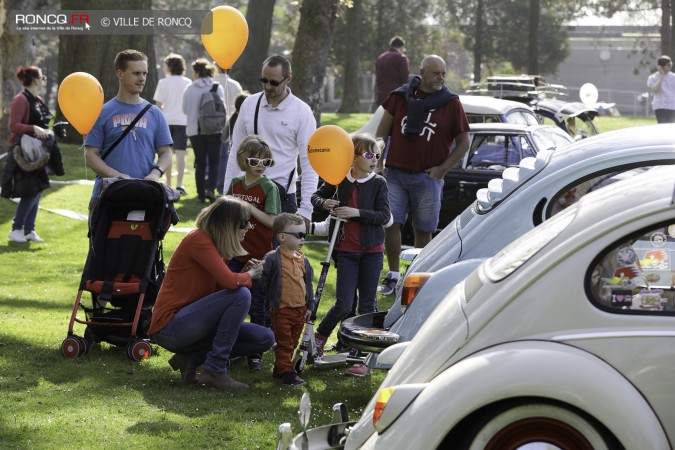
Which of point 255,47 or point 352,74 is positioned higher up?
point 255,47

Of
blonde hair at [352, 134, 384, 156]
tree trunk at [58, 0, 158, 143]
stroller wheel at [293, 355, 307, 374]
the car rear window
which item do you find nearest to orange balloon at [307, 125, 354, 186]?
blonde hair at [352, 134, 384, 156]

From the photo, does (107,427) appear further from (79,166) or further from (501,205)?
(79,166)

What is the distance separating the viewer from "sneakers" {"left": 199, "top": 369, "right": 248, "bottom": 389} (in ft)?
25.2

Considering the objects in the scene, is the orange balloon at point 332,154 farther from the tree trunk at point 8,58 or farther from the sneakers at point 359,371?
the tree trunk at point 8,58

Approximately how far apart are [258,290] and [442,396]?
4.00 m

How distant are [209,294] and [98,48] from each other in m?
15.7

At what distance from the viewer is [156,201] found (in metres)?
8.73

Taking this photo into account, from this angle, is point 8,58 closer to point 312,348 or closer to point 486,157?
point 486,157

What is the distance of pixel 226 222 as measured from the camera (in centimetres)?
755

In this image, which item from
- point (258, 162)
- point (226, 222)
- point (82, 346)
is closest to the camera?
point (226, 222)

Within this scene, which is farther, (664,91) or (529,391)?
(664,91)

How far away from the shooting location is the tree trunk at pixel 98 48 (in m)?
22.0

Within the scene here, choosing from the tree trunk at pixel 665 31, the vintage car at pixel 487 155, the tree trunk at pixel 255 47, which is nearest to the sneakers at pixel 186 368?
the vintage car at pixel 487 155

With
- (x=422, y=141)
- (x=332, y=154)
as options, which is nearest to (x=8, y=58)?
(x=422, y=141)
